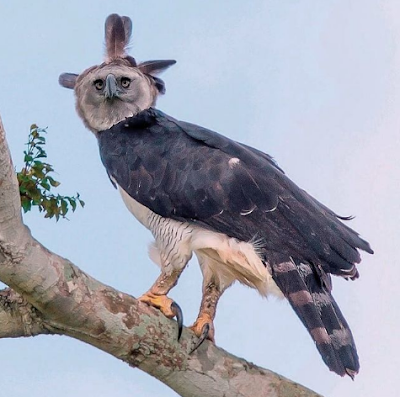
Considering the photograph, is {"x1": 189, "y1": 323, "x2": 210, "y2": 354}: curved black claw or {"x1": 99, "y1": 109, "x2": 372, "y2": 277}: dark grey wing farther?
{"x1": 99, "y1": 109, "x2": 372, "y2": 277}: dark grey wing

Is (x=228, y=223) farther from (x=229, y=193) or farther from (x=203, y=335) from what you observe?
(x=203, y=335)

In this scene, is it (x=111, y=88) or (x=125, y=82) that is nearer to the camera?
(x=111, y=88)

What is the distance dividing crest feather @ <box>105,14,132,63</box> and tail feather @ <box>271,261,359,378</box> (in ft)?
8.08

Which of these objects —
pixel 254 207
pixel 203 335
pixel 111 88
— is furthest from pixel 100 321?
pixel 111 88

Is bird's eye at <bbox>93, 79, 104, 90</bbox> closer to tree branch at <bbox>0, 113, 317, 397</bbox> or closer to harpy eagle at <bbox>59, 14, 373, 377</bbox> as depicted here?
harpy eagle at <bbox>59, 14, 373, 377</bbox>

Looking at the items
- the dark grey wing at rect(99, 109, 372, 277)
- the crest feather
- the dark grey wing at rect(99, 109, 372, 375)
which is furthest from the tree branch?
the crest feather

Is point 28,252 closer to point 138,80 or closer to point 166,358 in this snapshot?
point 166,358

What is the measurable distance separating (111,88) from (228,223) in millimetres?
1640

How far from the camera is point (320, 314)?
14.3 ft

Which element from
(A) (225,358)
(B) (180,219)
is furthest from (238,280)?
(A) (225,358)

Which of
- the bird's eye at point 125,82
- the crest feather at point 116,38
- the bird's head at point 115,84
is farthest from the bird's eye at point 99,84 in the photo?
the crest feather at point 116,38

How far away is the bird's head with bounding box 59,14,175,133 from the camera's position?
5.89 metres

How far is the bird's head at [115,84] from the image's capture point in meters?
5.89

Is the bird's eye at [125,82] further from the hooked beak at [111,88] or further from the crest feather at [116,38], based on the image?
the crest feather at [116,38]
